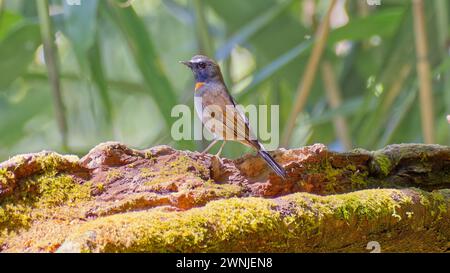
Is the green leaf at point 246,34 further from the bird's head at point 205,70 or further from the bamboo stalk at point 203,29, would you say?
the bird's head at point 205,70

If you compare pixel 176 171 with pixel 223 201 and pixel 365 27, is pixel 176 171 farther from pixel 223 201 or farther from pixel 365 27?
pixel 365 27

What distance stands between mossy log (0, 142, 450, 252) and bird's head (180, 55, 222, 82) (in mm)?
488

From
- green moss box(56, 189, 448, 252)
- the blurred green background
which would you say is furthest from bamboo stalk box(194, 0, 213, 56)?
green moss box(56, 189, 448, 252)

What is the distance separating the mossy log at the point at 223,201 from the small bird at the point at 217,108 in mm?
191

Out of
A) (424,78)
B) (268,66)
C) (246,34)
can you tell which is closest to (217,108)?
(424,78)

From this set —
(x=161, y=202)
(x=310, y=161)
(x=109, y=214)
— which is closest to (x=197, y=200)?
(x=161, y=202)

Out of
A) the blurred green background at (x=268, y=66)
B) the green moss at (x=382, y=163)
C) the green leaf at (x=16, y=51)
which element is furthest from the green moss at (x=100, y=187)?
the green leaf at (x=16, y=51)

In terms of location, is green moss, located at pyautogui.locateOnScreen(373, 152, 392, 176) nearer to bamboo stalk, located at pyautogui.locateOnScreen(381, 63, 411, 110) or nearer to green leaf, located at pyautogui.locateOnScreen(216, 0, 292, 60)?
A: bamboo stalk, located at pyautogui.locateOnScreen(381, 63, 411, 110)

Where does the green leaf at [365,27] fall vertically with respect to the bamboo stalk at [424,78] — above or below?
above

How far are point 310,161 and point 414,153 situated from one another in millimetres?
230

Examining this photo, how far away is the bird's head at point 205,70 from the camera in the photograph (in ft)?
7.09

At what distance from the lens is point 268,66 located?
3.38 metres

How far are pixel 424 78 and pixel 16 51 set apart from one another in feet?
6.12
